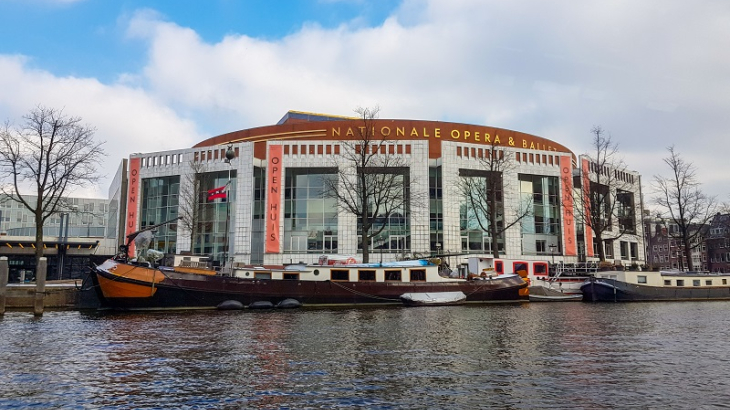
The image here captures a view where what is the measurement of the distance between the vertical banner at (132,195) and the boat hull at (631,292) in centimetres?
4700

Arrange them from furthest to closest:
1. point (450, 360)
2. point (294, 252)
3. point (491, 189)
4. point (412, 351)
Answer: point (294, 252), point (491, 189), point (412, 351), point (450, 360)

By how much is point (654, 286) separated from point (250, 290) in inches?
1155

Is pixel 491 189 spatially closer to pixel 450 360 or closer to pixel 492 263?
pixel 492 263

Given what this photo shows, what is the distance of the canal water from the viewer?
9219mm

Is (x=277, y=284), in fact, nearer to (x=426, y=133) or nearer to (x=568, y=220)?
(x=426, y=133)

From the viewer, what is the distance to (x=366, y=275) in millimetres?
33906

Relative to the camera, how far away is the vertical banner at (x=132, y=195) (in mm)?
61531

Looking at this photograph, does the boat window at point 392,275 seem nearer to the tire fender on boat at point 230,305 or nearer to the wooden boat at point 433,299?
the wooden boat at point 433,299

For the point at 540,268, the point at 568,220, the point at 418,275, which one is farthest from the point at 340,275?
the point at 568,220

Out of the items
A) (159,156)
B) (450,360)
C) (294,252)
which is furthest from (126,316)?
(159,156)

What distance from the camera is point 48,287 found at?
99.5 ft

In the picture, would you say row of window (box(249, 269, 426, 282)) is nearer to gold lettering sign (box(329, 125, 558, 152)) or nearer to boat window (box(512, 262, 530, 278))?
boat window (box(512, 262, 530, 278))

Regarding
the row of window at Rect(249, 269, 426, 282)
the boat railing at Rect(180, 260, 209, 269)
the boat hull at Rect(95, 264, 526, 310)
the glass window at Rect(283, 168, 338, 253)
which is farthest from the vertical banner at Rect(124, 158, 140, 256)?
the boat hull at Rect(95, 264, 526, 310)

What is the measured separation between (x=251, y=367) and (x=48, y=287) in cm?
2351
